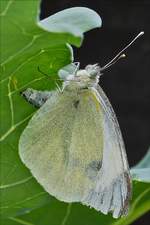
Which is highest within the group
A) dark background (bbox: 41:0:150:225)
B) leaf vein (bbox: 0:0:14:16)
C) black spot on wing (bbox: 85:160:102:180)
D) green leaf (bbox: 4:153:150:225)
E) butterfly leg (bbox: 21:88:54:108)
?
leaf vein (bbox: 0:0:14:16)

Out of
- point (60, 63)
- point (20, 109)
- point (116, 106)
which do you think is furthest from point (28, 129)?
point (116, 106)

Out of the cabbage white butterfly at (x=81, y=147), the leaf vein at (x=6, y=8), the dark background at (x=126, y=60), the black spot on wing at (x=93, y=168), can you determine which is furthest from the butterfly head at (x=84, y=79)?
the dark background at (x=126, y=60)

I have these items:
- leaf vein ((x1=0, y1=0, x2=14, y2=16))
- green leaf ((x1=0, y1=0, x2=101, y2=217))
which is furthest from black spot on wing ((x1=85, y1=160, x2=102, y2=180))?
leaf vein ((x1=0, y1=0, x2=14, y2=16))

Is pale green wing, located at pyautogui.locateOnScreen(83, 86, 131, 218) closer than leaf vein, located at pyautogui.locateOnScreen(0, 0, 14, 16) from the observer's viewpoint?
No

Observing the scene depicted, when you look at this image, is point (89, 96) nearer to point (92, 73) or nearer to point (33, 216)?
point (92, 73)

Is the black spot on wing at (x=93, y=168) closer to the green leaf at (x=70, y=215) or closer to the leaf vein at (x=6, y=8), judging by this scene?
Result: the green leaf at (x=70, y=215)

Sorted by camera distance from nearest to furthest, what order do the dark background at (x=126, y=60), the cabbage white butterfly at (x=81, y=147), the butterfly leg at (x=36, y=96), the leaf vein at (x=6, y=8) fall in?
the leaf vein at (x=6, y=8) < the butterfly leg at (x=36, y=96) < the cabbage white butterfly at (x=81, y=147) < the dark background at (x=126, y=60)

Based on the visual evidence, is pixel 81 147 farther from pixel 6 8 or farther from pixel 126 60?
pixel 126 60

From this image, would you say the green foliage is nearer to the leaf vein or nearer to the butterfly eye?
the leaf vein
